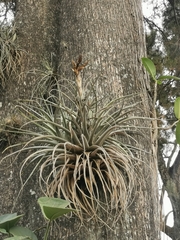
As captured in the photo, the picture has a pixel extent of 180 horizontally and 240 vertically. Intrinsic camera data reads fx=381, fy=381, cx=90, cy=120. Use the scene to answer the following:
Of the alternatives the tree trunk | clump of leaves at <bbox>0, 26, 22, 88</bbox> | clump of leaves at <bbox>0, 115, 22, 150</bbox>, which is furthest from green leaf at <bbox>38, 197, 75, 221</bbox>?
clump of leaves at <bbox>0, 26, 22, 88</bbox>

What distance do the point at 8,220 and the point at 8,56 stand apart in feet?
3.28

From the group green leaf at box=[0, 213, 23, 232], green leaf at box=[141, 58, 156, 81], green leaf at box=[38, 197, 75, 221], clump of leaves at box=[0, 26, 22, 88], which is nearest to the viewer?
green leaf at box=[38, 197, 75, 221]

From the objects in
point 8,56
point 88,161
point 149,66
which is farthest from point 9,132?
point 149,66

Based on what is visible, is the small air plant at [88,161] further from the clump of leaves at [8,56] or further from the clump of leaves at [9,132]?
the clump of leaves at [8,56]

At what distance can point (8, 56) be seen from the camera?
194 cm

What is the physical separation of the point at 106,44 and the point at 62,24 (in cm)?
35

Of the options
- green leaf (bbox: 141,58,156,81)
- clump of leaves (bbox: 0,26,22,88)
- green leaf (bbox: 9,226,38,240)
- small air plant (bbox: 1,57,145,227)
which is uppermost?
clump of leaves (bbox: 0,26,22,88)

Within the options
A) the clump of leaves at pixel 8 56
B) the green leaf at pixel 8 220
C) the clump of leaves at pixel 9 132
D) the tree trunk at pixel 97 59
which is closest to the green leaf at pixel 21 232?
the green leaf at pixel 8 220

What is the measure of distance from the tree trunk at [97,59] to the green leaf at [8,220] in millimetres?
190

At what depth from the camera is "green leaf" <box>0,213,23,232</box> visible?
1.19 metres

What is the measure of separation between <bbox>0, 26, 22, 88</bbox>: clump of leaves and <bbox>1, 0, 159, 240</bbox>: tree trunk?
0.15ft

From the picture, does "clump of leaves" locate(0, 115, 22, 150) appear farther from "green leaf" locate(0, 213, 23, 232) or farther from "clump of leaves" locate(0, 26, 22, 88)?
"green leaf" locate(0, 213, 23, 232)

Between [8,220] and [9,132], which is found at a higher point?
[9,132]

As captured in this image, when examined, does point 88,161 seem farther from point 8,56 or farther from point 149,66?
point 8,56
